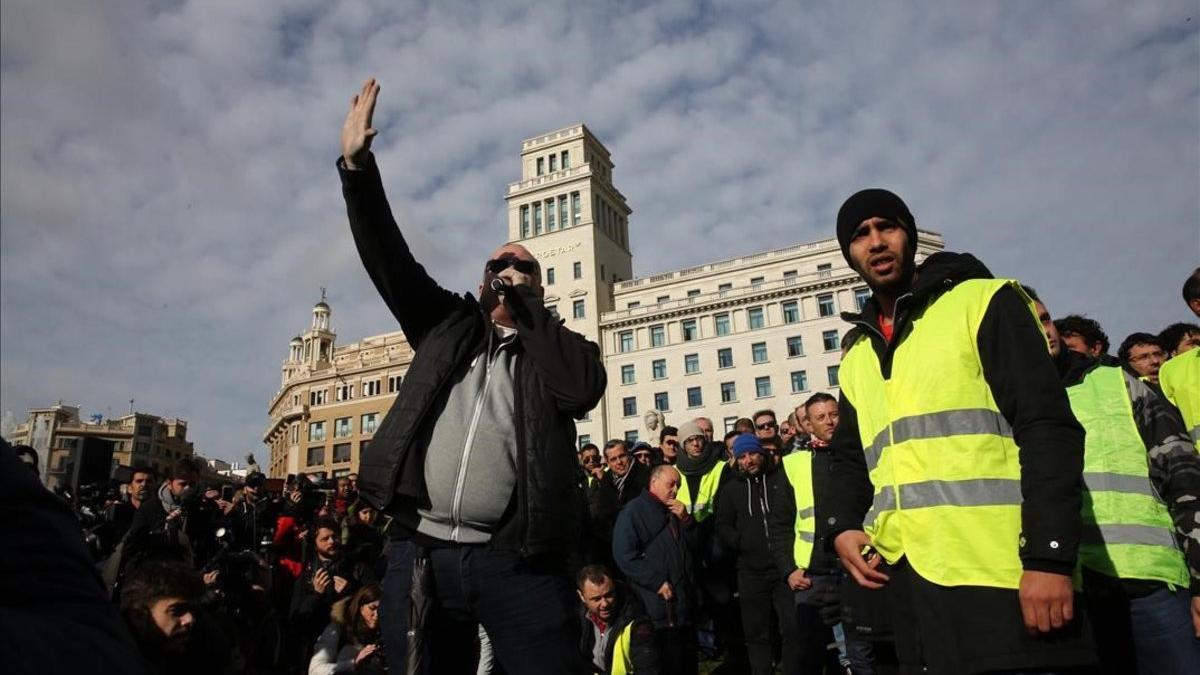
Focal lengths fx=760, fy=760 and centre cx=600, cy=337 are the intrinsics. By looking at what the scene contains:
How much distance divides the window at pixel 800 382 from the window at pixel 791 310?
466 centimetres

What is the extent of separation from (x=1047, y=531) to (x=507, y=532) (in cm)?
171

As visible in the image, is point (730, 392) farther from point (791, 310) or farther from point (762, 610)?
point (762, 610)

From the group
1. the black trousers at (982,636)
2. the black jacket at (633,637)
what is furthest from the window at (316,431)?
the black trousers at (982,636)

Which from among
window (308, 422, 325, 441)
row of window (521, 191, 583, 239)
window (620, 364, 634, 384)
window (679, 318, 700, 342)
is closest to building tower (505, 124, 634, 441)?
row of window (521, 191, 583, 239)

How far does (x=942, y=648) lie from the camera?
2.30m

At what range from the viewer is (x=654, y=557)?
7.36 m

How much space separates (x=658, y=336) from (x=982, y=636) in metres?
65.1

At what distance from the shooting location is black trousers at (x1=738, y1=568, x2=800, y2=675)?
7062 mm

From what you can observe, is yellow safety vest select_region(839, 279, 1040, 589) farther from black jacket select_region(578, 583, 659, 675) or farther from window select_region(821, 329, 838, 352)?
window select_region(821, 329, 838, 352)

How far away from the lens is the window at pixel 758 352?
62188 mm

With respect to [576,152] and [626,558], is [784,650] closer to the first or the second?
[626,558]

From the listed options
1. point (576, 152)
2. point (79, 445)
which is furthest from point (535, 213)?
point (79, 445)

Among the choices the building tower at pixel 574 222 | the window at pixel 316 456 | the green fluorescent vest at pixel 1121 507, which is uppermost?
the building tower at pixel 574 222

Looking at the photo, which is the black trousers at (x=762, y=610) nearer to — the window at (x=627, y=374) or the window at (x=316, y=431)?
the window at (x=627, y=374)
